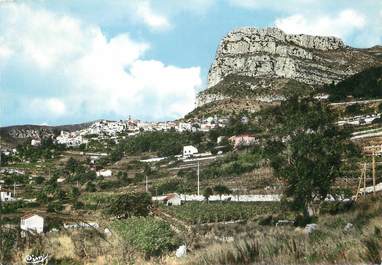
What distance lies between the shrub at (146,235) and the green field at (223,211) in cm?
2708

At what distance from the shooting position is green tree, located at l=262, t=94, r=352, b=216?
28.6 m

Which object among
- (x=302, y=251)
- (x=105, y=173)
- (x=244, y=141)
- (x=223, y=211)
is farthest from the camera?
(x=105, y=173)

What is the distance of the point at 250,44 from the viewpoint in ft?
529

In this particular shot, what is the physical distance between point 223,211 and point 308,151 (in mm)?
15668

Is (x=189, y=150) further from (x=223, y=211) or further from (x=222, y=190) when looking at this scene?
(x=223, y=211)

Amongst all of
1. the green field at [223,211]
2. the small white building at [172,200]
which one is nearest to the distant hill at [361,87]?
the small white building at [172,200]

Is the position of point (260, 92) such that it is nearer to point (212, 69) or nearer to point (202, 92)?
point (202, 92)

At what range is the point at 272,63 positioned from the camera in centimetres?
14700

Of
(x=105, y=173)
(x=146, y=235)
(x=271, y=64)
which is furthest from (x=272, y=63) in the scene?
(x=146, y=235)

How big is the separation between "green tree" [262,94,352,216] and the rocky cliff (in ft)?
326

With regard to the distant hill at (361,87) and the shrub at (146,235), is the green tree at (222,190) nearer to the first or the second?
the shrub at (146,235)

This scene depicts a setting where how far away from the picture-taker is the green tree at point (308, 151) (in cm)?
2856

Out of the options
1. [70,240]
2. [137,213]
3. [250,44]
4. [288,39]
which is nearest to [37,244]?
[70,240]

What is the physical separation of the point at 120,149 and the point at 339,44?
95.5 metres
